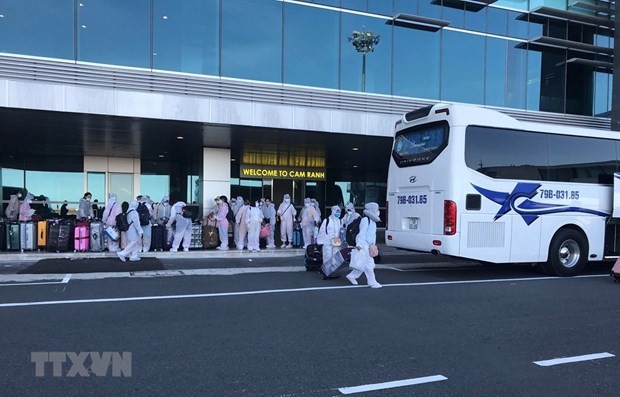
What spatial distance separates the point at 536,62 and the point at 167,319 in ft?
67.1

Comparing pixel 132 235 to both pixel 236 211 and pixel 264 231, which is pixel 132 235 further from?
pixel 264 231

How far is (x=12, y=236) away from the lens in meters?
14.2

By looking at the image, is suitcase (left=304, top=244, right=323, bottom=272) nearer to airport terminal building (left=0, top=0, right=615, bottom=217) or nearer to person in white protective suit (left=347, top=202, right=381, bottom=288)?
person in white protective suit (left=347, top=202, right=381, bottom=288)

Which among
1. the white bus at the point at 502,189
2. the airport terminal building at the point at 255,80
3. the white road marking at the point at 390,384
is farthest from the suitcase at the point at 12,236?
the white road marking at the point at 390,384

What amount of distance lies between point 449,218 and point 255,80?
9.47 m

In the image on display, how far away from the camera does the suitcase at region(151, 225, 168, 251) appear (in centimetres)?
1505

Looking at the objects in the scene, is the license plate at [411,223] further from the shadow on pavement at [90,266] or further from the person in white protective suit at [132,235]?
the person in white protective suit at [132,235]

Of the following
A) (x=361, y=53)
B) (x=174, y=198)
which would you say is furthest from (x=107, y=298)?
(x=174, y=198)

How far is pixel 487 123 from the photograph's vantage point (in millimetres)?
10805

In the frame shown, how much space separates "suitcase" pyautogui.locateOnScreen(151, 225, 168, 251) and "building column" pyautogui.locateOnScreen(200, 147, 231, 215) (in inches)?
125

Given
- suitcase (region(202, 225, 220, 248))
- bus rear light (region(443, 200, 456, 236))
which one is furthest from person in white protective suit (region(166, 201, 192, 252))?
bus rear light (region(443, 200, 456, 236))

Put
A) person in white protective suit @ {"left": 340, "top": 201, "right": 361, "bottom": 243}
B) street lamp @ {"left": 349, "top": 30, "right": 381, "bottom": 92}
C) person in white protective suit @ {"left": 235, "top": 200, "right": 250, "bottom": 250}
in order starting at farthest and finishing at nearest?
1. street lamp @ {"left": 349, "top": 30, "right": 381, "bottom": 92}
2. person in white protective suit @ {"left": 235, "top": 200, "right": 250, "bottom": 250}
3. person in white protective suit @ {"left": 340, "top": 201, "right": 361, "bottom": 243}

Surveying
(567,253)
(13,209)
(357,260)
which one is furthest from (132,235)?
(567,253)

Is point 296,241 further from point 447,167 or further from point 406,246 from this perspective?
point 447,167
